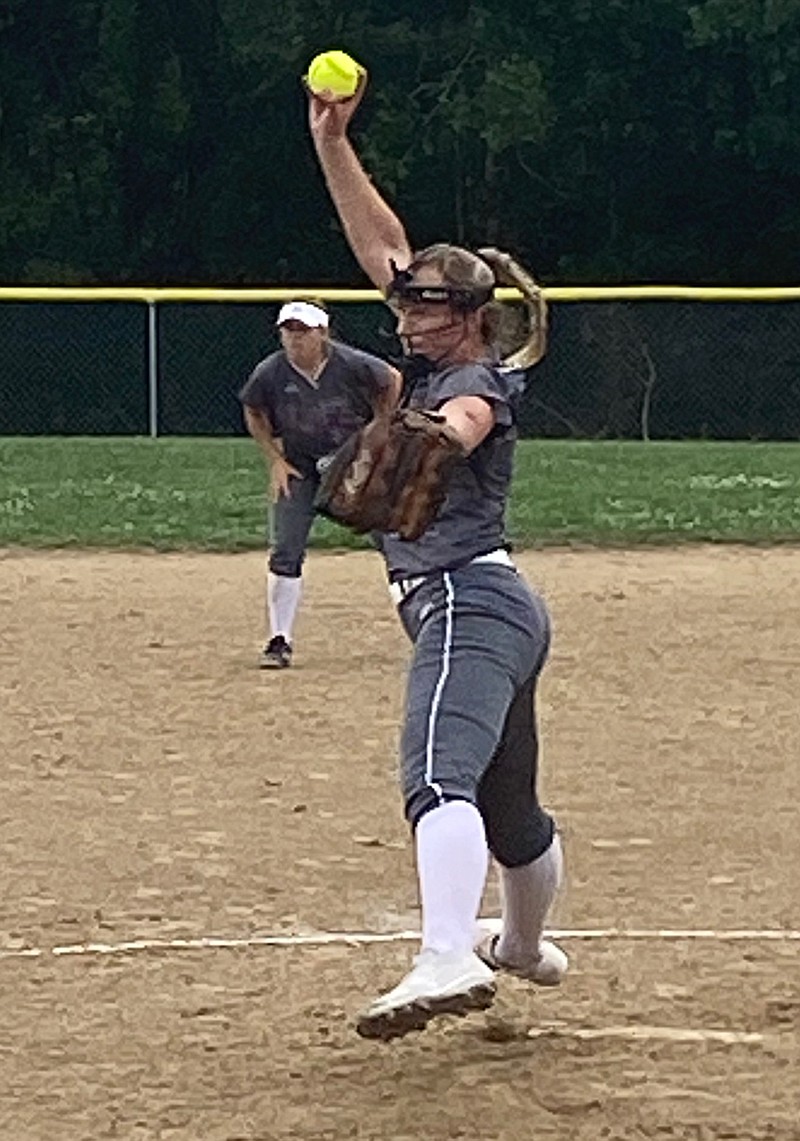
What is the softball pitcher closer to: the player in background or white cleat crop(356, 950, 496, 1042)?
white cleat crop(356, 950, 496, 1042)

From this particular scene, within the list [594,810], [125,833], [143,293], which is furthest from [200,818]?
[143,293]

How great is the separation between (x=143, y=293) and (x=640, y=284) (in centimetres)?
1314

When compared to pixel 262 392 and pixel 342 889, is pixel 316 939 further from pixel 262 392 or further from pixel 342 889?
pixel 262 392

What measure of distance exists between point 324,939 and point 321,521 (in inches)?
506

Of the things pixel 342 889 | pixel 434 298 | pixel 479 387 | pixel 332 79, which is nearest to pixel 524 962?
pixel 479 387

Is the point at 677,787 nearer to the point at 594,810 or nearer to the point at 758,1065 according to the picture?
the point at 594,810

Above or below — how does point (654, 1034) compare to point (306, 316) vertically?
below

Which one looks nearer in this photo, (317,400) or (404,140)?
(317,400)

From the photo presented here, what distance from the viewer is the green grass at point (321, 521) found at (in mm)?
19328

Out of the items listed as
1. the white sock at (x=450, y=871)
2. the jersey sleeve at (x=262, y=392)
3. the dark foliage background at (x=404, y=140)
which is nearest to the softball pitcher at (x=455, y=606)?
the white sock at (x=450, y=871)

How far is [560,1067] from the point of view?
19.1 ft

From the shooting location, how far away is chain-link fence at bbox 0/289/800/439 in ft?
104

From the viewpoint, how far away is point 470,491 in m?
5.77

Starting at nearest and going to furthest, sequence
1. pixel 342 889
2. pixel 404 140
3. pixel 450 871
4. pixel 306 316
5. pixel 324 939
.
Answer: pixel 450 871
pixel 324 939
pixel 342 889
pixel 306 316
pixel 404 140
